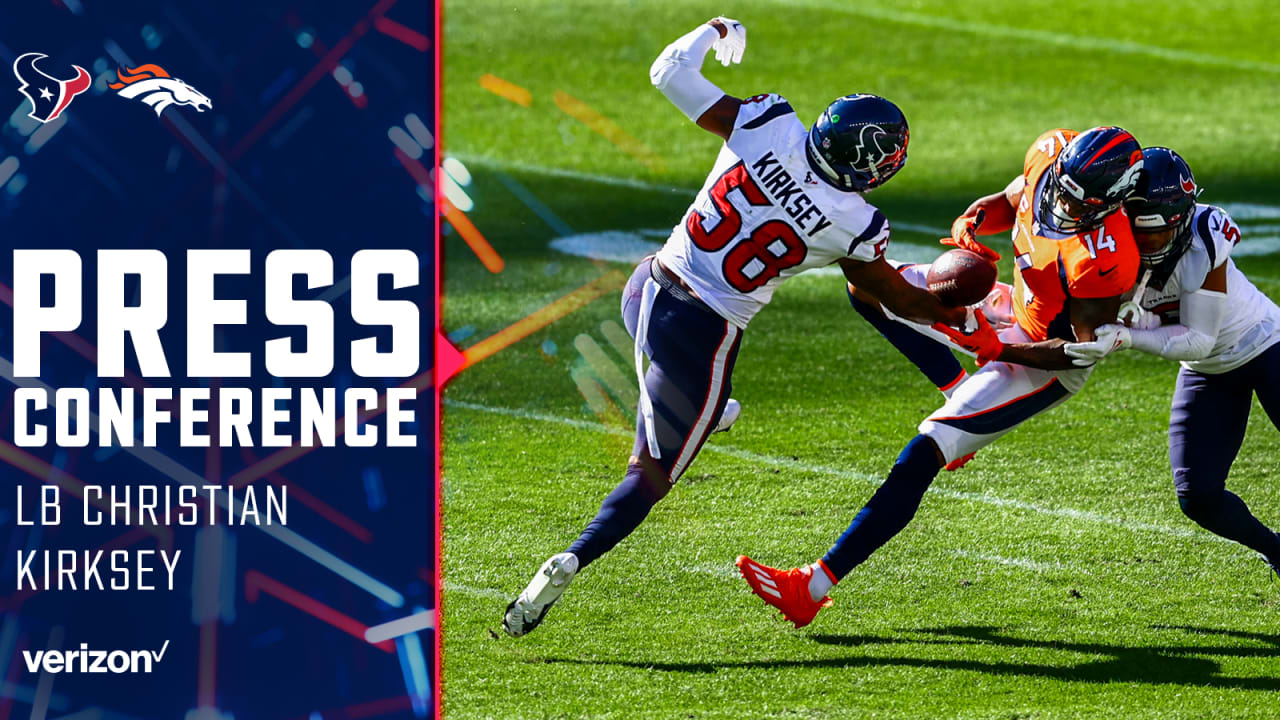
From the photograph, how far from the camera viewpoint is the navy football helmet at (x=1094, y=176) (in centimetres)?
446

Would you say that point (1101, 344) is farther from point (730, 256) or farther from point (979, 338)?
point (730, 256)

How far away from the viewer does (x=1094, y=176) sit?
445 cm

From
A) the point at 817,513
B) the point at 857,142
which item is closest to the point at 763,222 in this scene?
the point at 857,142

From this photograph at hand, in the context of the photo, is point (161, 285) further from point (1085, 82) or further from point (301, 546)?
point (1085, 82)

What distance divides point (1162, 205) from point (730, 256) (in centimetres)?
127

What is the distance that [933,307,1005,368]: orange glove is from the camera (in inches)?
186

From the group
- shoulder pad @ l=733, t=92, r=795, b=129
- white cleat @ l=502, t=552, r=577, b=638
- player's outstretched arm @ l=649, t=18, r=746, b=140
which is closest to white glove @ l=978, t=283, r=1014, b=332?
shoulder pad @ l=733, t=92, r=795, b=129

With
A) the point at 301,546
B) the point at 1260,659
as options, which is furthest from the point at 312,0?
the point at 1260,659

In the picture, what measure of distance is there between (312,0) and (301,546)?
3.73 feet

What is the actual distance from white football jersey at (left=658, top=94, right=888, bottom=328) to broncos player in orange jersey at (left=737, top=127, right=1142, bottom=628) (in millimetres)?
560

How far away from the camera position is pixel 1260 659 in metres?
4.55

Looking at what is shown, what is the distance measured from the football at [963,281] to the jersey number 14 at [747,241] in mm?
688

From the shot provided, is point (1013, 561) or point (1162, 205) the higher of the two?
point (1162, 205)

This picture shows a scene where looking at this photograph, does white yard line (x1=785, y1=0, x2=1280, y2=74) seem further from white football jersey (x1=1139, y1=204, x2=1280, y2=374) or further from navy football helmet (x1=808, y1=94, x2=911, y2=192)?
navy football helmet (x1=808, y1=94, x2=911, y2=192)
